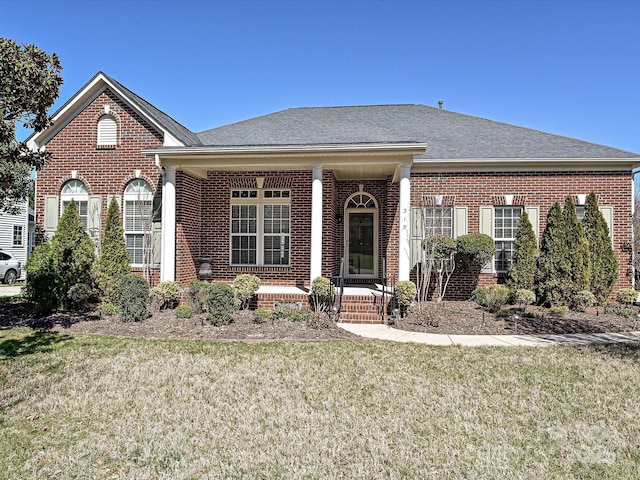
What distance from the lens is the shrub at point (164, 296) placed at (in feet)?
30.3

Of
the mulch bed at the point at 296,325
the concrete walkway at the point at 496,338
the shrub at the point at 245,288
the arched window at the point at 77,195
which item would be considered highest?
the arched window at the point at 77,195

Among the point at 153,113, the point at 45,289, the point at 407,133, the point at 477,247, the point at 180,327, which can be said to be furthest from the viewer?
the point at 407,133

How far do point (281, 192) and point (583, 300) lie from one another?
8.08 metres

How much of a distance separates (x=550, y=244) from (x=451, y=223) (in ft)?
8.18

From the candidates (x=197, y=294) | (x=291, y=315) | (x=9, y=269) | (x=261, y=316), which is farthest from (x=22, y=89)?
(x=9, y=269)

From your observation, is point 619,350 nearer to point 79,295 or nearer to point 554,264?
point 554,264

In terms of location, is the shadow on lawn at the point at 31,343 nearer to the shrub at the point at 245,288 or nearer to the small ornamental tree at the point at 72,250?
the small ornamental tree at the point at 72,250

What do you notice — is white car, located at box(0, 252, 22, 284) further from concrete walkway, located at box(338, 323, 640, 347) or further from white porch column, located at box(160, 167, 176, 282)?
concrete walkway, located at box(338, 323, 640, 347)

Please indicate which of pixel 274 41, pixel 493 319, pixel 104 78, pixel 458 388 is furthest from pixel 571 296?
pixel 104 78

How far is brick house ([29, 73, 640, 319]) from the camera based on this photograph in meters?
10.9

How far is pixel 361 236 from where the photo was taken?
492 inches

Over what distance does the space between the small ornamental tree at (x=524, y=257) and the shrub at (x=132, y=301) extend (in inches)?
353

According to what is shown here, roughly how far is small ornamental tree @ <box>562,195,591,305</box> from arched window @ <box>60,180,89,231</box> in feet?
41.3

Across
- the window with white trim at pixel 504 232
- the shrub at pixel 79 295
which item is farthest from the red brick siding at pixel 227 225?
the window with white trim at pixel 504 232
